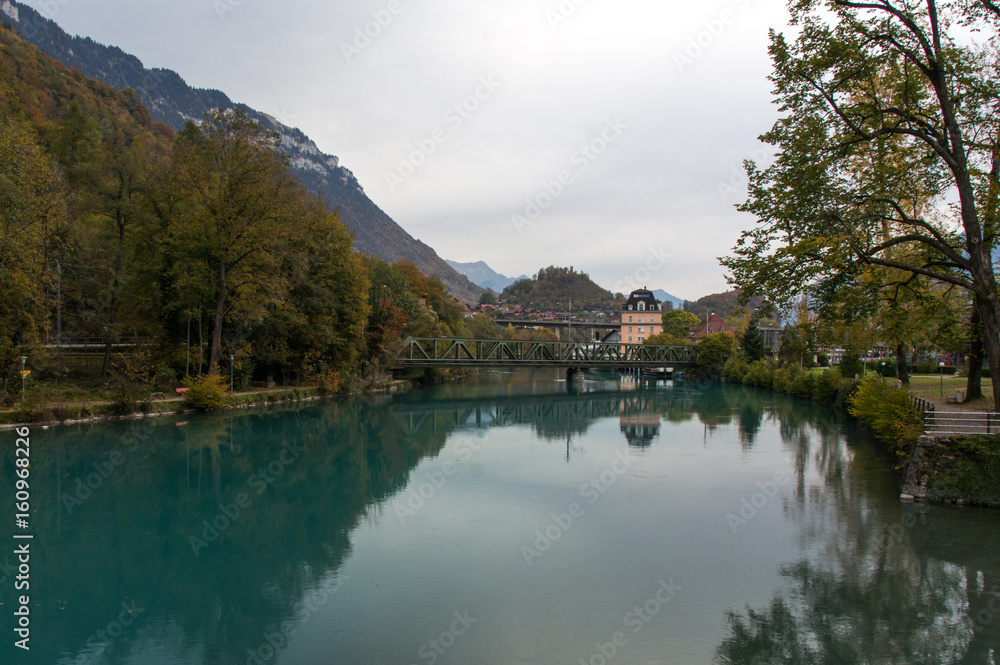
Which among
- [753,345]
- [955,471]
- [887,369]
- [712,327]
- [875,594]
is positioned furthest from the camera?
[712,327]

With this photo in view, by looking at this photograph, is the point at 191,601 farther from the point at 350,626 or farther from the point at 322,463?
the point at 322,463

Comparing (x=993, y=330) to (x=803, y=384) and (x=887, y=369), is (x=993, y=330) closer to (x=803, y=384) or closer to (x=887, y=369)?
(x=887, y=369)

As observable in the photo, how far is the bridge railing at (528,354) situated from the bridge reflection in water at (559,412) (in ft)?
17.3

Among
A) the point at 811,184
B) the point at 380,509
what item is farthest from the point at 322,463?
the point at 811,184

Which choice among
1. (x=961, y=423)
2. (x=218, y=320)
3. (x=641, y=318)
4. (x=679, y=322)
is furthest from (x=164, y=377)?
(x=679, y=322)

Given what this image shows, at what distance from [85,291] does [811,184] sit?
35288 mm

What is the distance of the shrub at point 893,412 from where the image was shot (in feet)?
51.2

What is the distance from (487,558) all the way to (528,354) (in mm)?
43830

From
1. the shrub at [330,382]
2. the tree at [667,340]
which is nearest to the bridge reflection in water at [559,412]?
the shrub at [330,382]

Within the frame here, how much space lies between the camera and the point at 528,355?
54.7m

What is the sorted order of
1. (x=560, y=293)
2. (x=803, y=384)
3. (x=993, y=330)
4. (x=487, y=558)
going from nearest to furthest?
(x=487, y=558), (x=993, y=330), (x=803, y=384), (x=560, y=293)

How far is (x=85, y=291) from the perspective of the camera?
109 feet

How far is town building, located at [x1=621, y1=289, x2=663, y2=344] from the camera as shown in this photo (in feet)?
301

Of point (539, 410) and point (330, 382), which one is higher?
point (330, 382)
